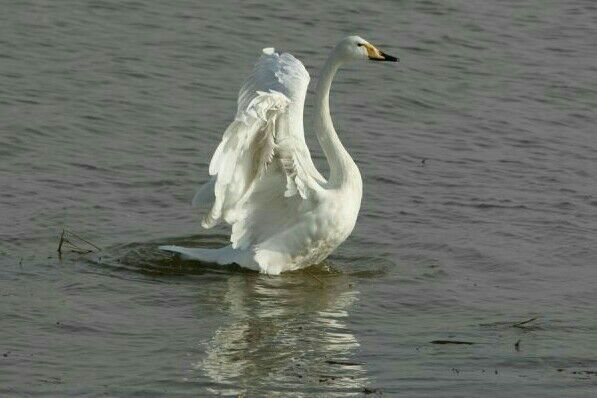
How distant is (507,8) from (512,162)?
5.65 metres

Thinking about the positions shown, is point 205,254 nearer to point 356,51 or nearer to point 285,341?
point 356,51

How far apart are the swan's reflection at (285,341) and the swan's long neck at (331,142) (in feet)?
2.30

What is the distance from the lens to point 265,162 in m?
9.02

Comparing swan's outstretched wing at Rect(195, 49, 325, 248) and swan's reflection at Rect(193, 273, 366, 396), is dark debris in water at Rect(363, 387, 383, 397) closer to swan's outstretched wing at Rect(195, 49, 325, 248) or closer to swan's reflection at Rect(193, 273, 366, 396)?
swan's reflection at Rect(193, 273, 366, 396)

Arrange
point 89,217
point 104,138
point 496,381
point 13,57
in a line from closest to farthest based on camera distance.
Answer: point 496,381
point 89,217
point 104,138
point 13,57

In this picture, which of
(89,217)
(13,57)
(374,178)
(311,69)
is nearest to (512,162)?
(374,178)

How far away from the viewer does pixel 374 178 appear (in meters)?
12.0

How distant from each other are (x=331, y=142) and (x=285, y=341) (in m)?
2.38

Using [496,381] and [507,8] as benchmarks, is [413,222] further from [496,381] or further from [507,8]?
[507,8]

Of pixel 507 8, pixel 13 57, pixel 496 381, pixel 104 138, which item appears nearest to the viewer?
pixel 496 381

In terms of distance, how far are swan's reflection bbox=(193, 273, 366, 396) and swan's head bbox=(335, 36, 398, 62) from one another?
1586mm

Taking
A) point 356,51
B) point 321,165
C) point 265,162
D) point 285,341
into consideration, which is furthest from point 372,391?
point 321,165

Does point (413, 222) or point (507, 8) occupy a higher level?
point (507, 8)

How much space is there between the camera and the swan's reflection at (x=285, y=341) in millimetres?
6961
